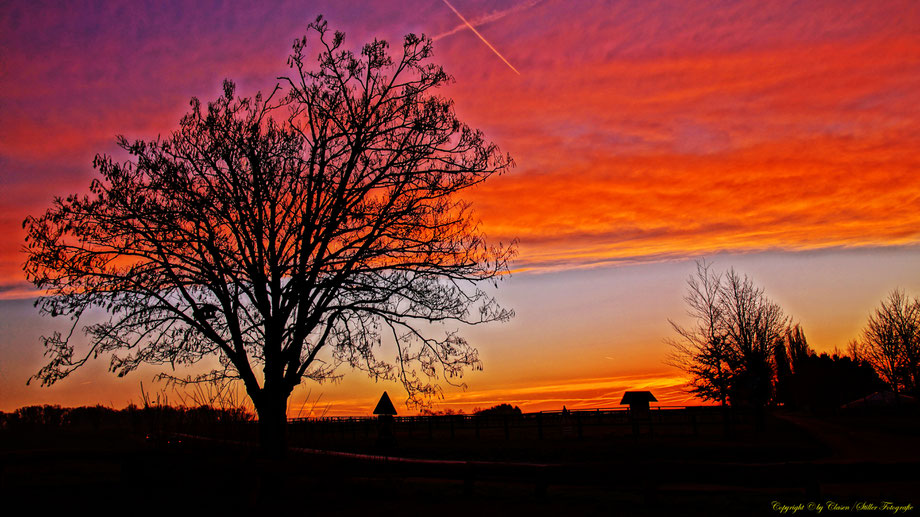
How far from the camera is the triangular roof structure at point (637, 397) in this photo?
4109 centimetres

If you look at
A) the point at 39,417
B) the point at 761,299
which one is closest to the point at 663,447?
the point at 761,299

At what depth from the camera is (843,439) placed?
3069 centimetres

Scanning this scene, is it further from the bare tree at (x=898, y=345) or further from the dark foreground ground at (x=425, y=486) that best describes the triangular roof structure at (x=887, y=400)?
the dark foreground ground at (x=425, y=486)

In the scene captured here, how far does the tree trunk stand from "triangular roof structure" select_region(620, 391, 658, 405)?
3018 cm

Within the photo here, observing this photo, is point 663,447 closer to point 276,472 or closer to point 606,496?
point 606,496

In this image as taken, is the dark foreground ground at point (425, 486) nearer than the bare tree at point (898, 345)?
Yes

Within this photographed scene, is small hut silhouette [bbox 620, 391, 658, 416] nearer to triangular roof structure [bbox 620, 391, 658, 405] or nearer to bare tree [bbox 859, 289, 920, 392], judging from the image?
triangular roof structure [bbox 620, 391, 658, 405]

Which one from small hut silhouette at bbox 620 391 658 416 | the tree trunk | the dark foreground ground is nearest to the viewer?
the dark foreground ground

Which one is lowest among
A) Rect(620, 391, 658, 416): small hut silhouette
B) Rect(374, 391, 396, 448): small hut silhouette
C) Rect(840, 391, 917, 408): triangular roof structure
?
Rect(840, 391, 917, 408): triangular roof structure

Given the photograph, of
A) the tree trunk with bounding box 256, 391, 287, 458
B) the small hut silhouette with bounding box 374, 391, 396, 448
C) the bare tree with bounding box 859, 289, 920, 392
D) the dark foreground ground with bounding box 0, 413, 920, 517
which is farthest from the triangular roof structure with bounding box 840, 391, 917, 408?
the tree trunk with bounding box 256, 391, 287, 458

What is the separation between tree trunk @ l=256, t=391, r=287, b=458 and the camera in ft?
45.0

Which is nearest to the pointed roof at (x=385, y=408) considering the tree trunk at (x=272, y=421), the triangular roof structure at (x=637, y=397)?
the tree trunk at (x=272, y=421)

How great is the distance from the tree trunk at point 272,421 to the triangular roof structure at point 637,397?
99.0ft

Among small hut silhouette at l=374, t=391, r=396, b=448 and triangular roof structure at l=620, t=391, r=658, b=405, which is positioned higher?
small hut silhouette at l=374, t=391, r=396, b=448
